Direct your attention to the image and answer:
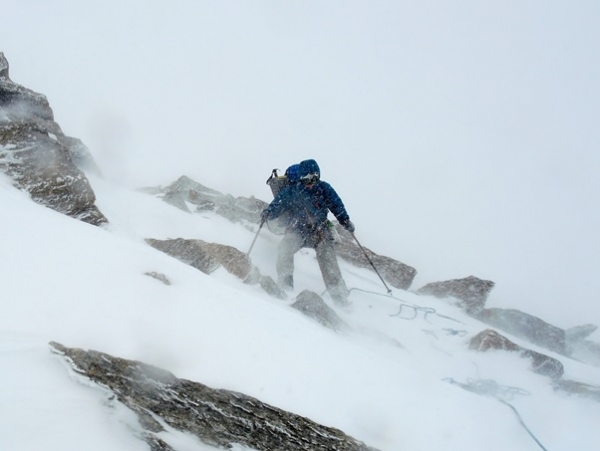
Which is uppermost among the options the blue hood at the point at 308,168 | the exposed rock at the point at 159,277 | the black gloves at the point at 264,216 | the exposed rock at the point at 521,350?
the blue hood at the point at 308,168

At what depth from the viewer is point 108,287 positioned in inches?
148

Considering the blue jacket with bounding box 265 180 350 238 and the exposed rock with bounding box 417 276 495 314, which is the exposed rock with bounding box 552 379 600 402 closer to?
the exposed rock with bounding box 417 276 495 314

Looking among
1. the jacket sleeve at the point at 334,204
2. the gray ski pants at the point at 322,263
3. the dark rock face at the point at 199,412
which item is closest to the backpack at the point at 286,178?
the jacket sleeve at the point at 334,204

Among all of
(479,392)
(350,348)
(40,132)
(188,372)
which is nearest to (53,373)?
(188,372)

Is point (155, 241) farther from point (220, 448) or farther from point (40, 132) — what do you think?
point (220, 448)

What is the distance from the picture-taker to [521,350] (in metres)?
8.45

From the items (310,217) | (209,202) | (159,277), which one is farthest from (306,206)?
Answer: (159,277)

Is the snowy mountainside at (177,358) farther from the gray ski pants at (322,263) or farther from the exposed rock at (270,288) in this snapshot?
the gray ski pants at (322,263)

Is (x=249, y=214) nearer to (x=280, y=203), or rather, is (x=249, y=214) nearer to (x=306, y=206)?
(x=280, y=203)

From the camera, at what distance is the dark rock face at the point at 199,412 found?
9.36ft

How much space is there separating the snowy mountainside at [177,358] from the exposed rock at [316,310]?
1862 mm

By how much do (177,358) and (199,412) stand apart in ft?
1.50

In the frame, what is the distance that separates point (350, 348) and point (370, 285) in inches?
246

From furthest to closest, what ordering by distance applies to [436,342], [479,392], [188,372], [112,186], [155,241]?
[112,186] < [436,342] < [155,241] < [479,392] < [188,372]
